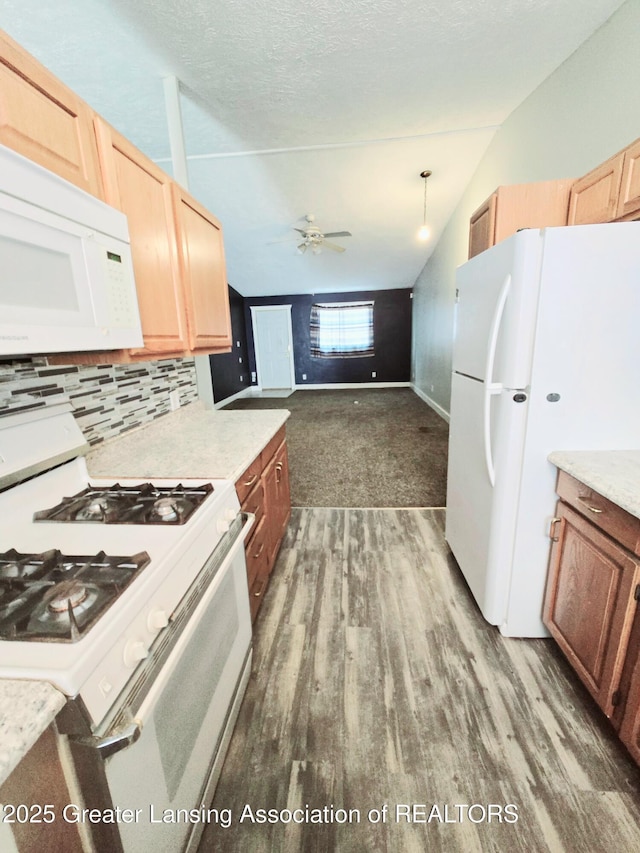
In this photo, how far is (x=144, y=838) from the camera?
0.67m

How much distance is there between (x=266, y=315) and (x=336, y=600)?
7728 millimetres

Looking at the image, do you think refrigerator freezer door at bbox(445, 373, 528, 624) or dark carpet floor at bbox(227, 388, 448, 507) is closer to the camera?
refrigerator freezer door at bbox(445, 373, 528, 624)

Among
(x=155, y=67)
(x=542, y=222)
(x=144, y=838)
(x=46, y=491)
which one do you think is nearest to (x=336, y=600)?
(x=144, y=838)

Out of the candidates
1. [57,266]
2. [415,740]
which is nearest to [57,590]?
[57,266]

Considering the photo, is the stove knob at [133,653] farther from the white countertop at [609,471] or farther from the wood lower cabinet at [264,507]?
Answer: the white countertop at [609,471]

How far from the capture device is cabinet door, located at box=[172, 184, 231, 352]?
65.3 inches

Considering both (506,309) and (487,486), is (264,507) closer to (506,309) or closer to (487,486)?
(487,486)

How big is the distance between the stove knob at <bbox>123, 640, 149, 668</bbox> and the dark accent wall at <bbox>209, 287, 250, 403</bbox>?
241 inches

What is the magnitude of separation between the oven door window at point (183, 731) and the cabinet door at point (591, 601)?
1200mm

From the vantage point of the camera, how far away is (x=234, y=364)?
770 centimetres

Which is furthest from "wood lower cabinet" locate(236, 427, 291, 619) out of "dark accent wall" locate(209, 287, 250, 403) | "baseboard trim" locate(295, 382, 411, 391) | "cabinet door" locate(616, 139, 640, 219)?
"baseboard trim" locate(295, 382, 411, 391)

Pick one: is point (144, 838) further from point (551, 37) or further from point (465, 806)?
point (551, 37)

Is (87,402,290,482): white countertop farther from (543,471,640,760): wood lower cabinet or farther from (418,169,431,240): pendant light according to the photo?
(418,169,431,240): pendant light

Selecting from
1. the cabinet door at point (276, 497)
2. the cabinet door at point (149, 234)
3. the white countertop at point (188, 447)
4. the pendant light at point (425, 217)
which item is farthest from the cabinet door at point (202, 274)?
the pendant light at point (425, 217)
